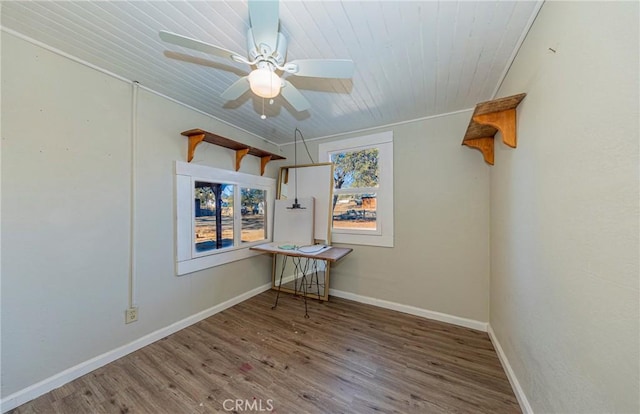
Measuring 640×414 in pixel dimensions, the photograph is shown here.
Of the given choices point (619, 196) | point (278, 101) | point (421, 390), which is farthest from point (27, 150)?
point (421, 390)

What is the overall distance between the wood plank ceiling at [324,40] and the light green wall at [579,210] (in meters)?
0.31

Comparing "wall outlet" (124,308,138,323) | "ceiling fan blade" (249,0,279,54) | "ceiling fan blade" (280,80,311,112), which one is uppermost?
"ceiling fan blade" (249,0,279,54)

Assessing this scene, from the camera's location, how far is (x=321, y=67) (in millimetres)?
1309

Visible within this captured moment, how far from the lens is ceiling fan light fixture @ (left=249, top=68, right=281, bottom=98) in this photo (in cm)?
129

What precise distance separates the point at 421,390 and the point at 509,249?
49.5 inches

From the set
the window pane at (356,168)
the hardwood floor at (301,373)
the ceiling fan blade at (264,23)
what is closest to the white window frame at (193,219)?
the hardwood floor at (301,373)

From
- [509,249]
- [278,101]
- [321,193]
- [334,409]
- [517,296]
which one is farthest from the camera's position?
[321,193]

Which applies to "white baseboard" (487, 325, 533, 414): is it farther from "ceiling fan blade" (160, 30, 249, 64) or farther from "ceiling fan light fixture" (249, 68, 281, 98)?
"ceiling fan blade" (160, 30, 249, 64)

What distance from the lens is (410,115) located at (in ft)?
8.46

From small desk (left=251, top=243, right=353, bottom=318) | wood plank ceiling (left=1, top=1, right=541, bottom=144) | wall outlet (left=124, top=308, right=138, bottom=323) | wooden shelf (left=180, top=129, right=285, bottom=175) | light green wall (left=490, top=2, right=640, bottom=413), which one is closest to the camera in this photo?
light green wall (left=490, top=2, right=640, bottom=413)

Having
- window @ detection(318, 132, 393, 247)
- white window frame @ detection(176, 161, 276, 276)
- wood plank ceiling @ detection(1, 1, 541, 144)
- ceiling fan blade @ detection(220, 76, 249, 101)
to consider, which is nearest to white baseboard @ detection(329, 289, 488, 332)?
window @ detection(318, 132, 393, 247)

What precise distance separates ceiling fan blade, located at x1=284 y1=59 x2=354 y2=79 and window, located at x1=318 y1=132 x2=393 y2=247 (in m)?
1.70

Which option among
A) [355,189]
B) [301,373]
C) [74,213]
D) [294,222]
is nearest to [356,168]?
[355,189]

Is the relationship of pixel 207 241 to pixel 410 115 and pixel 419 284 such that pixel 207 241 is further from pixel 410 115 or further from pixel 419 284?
pixel 410 115
